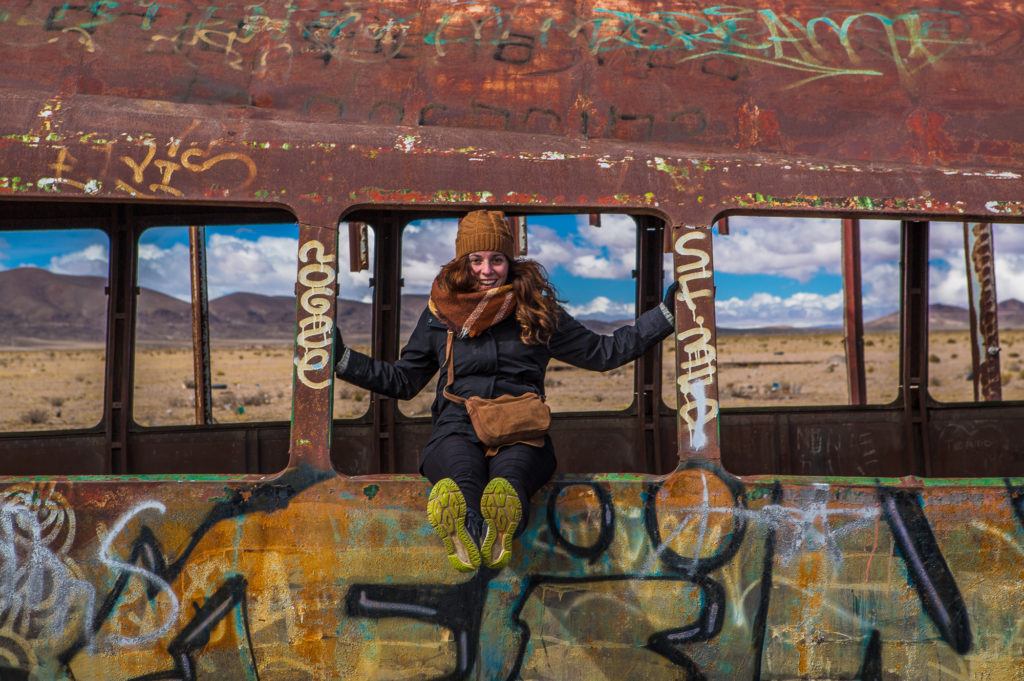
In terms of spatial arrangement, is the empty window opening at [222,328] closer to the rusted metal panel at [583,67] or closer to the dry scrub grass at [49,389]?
the rusted metal panel at [583,67]

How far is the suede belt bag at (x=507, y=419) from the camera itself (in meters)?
3.49

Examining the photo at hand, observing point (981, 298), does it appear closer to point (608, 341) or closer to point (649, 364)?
point (649, 364)

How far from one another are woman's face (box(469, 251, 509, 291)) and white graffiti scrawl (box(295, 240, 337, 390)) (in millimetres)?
468

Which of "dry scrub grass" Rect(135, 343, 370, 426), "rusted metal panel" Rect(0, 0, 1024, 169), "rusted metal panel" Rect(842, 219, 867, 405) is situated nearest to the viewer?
"rusted metal panel" Rect(0, 0, 1024, 169)

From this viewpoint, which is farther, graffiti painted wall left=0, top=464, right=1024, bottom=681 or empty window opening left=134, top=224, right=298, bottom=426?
empty window opening left=134, top=224, right=298, bottom=426

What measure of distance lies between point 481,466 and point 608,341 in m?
0.58

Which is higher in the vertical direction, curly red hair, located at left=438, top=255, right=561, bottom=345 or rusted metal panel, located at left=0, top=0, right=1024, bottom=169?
rusted metal panel, located at left=0, top=0, right=1024, bottom=169

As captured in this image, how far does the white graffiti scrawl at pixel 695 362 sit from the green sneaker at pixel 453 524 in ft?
2.86

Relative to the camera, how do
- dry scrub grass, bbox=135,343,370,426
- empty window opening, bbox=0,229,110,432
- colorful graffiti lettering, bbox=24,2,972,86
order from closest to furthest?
colorful graffiti lettering, bbox=24,2,972,86, dry scrub grass, bbox=135,343,370,426, empty window opening, bbox=0,229,110,432

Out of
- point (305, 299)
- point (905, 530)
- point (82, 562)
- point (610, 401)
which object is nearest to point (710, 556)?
point (905, 530)

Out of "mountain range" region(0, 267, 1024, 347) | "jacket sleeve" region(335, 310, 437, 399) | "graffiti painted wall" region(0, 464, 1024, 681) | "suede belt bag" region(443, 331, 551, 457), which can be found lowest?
"graffiti painted wall" region(0, 464, 1024, 681)

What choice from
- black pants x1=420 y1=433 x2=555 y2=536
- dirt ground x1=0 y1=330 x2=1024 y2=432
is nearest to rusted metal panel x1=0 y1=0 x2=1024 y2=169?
black pants x1=420 y1=433 x2=555 y2=536

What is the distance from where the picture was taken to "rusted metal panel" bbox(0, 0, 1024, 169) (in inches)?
Result: 166

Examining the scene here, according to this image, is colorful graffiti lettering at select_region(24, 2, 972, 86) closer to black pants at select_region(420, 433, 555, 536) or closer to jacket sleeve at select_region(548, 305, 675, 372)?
jacket sleeve at select_region(548, 305, 675, 372)
